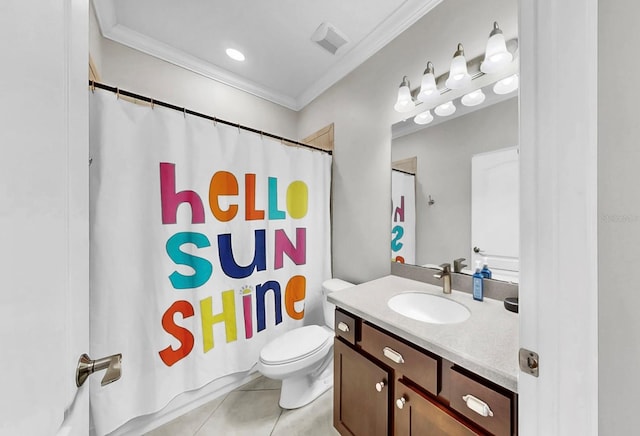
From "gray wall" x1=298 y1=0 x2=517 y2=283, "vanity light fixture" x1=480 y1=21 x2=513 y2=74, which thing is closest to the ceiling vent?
"gray wall" x1=298 y1=0 x2=517 y2=283

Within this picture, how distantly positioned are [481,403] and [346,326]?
0.56 meters

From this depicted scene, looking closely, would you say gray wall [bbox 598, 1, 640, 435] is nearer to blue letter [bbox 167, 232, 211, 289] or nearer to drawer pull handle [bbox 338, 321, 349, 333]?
drawer pull handle [bbox 338, 321, 349, 333]

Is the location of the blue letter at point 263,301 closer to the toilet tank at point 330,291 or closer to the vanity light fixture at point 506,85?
the toilet tank at point 330,291

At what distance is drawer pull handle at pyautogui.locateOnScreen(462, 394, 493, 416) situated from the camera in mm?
625

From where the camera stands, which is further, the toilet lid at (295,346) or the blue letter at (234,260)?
the blue letter at (234,260)

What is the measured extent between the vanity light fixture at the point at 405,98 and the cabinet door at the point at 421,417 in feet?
4.86

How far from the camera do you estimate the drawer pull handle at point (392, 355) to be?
33.6 inches

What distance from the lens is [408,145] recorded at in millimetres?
1489

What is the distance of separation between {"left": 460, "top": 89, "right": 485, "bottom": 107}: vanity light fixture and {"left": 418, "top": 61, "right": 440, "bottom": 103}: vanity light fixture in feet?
0.51

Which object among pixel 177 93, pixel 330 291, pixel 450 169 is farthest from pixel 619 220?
pixel 177 93
